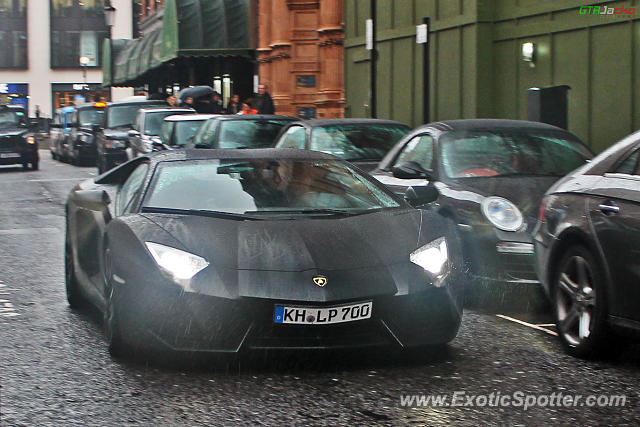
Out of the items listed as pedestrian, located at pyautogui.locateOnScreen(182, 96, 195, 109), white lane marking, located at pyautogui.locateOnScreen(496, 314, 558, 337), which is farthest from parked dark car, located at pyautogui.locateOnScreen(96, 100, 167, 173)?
white lane marking, located at pyautogui.locateOnScreen(496, 314, 558, 337)

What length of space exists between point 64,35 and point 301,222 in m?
82.5

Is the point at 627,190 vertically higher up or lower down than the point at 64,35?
lower down

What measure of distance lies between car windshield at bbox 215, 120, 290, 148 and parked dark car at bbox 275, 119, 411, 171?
3266mm

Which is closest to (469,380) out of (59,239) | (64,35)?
(59,239)

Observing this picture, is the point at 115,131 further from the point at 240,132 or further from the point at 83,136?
the point at 240,132

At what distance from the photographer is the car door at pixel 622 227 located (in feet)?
20.0

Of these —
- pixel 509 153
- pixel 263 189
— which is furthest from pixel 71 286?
pixel 509 153

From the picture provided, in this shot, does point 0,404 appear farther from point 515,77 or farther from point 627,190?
point 515,77

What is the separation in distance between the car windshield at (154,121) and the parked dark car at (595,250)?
1633 centimetres

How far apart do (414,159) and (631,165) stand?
414 cm

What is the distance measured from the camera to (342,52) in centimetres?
2978

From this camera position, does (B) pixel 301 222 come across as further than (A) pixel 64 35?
No

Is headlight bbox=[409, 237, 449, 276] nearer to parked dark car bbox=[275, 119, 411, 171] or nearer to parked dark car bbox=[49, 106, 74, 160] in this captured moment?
parked dark car bbox=[275, 119, 411, 171]

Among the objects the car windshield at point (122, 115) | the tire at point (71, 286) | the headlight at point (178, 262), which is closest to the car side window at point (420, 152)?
the tire at point (71, 286)
